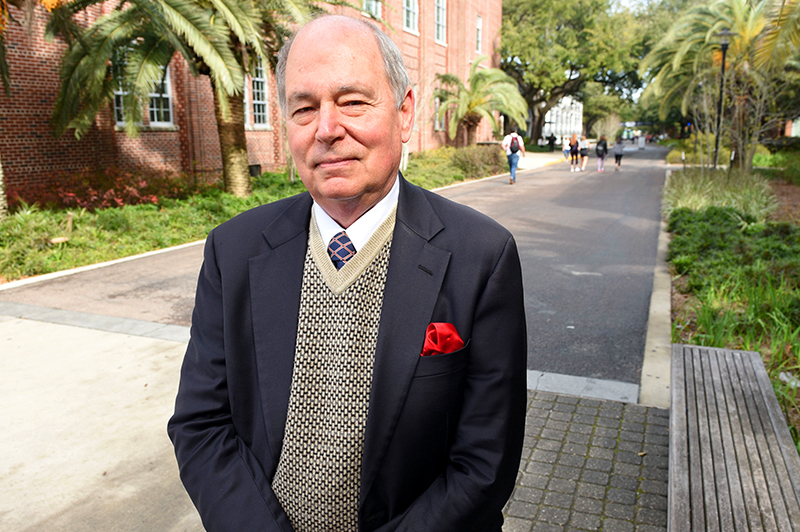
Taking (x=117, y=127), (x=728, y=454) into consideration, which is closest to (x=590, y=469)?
(x=728, y=454)

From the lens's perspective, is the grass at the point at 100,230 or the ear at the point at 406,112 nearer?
the ear at the point at 406,112

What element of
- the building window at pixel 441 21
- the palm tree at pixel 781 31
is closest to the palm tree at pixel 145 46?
the palm tree at pixel 781 31

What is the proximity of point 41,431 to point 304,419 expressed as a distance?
136 inches

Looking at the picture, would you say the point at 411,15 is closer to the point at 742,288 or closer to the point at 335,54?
the point at 742,288

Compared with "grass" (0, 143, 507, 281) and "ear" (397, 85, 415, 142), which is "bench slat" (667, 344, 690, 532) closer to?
"ear" (397, 85, 415, 142)

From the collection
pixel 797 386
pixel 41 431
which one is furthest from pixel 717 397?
pixel 41 431

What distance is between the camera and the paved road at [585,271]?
5.57 metres

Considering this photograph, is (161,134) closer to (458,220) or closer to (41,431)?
(41,431)

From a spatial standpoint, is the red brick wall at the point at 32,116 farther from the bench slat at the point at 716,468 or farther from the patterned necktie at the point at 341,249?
the patterned necktie at the point at 341,249

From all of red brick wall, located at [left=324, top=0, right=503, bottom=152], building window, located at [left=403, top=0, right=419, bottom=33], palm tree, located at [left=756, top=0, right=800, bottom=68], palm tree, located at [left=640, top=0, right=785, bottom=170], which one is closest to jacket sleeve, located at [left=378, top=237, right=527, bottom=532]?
palm tree, located at [left=756, top=0, right=800, bottom=68]

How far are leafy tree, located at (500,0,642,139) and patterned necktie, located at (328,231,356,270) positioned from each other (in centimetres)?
4513

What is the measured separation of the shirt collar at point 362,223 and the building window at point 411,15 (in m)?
31.7

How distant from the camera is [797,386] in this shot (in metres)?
4.59

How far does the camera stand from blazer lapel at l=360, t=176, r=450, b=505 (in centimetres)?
150
